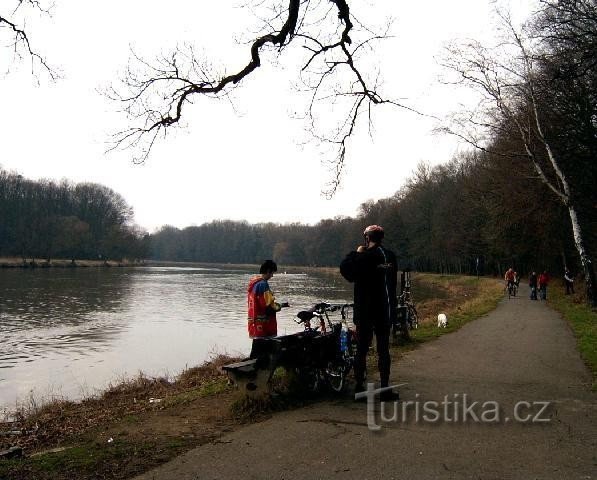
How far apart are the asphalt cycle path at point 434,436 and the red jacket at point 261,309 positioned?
1190 mm

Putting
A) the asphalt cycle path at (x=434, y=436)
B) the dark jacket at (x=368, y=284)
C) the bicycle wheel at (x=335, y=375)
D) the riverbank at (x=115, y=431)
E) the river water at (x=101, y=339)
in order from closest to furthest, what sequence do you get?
the asphalt cycle path at (x=434, y=436) < the riverbank at (x=115, y=431) < the dark jacket at (x=368, y=284) < the bicycle wheel at (x=335, y=375) < the river water at (x=101, y=339)

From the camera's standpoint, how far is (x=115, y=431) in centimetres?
546

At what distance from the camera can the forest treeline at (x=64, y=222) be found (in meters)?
89.8

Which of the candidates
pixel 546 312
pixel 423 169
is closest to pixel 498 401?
pixel 546 312

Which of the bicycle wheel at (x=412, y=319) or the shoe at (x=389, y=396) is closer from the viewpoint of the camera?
the shoe at (x=389, y=396)

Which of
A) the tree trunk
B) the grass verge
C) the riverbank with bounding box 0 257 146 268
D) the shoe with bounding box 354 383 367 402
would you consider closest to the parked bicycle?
the shoe with bounding box 354 383 367 402

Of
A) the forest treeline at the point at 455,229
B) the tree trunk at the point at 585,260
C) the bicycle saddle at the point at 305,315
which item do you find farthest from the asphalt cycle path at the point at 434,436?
the tree trunk at the point at 585,260

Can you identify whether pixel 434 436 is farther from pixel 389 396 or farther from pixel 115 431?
pixel 115 431

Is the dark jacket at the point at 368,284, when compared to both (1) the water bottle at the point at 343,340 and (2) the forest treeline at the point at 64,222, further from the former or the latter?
(2) the forest treeline at the point at 64,222

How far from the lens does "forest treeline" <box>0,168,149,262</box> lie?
295ft

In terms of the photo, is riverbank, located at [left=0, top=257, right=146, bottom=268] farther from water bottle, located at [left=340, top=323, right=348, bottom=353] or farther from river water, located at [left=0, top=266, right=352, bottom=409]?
water bottle, located at [left=340, top=323, right=348, bottom=353]

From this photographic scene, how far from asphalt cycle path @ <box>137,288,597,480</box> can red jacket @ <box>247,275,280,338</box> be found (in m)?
1.19

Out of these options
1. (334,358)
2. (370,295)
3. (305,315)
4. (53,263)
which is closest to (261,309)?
(305,315)

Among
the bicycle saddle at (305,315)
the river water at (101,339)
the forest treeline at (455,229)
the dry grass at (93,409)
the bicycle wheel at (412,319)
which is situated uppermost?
the forest treeline at (455,229)
